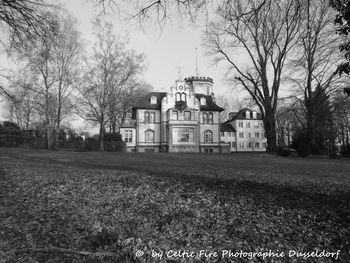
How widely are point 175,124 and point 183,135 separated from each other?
2.35 m

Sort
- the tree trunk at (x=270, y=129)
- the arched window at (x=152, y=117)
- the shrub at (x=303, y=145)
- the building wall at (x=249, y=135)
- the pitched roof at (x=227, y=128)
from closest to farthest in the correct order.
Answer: the shrub at (x=303, y=145) → the tree trunk at (x=270, y=129) → the arched window at (x=152, y=117) → the pitched roof at (x=227, y=128) → the building wall at (x=249, y=135)

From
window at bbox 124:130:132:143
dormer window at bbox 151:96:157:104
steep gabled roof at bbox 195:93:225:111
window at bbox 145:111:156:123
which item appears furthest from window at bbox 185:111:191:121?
window at bbox 124:130:132:143

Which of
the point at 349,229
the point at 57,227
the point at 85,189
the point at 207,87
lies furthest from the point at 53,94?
the point at 207,87

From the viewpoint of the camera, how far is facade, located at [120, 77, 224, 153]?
146 ft

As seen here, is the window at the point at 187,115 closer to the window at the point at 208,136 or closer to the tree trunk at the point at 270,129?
the window at the point at 208,136

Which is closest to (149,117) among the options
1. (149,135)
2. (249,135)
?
(149,135)

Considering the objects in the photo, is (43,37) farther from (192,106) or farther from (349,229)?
(192,106)

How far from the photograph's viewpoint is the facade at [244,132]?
68.9 metres

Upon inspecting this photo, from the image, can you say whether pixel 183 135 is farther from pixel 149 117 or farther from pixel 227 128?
pixel 227 128

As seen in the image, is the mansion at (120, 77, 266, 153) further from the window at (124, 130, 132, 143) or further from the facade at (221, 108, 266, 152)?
the facade at (221, 108, 266, 152)

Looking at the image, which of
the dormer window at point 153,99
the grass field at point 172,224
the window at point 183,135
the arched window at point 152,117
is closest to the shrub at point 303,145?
the window at point 183,135

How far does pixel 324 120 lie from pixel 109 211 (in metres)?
33.8

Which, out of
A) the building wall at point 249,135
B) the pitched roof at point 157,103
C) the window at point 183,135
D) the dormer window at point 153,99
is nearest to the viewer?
the window at point 183,135

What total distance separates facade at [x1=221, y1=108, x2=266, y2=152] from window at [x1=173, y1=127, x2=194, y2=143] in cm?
2509
